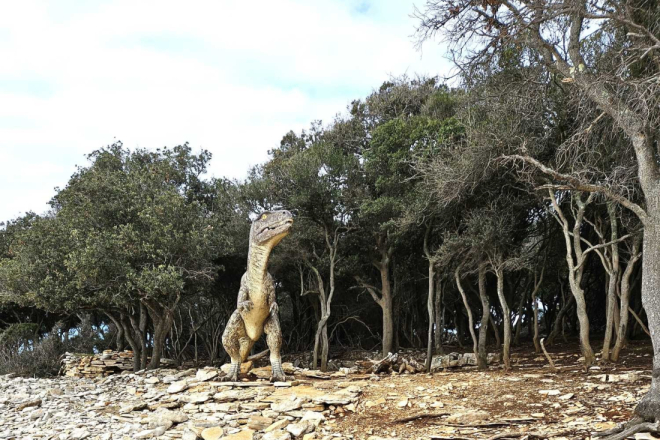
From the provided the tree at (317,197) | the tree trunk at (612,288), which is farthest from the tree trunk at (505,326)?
the tree at (317,197)

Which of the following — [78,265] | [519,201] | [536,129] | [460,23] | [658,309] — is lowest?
[658,309]

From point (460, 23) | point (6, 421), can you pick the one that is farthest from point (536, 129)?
point (6, 421)

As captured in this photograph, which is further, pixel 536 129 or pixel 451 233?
pixel 451 233

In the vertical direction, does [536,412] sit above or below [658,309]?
below

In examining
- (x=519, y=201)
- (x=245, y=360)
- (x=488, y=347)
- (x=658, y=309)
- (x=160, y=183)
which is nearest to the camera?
(x=658, y=309)

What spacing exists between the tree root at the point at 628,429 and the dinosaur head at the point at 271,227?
5.87 m

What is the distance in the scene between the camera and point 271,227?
32.1 feet

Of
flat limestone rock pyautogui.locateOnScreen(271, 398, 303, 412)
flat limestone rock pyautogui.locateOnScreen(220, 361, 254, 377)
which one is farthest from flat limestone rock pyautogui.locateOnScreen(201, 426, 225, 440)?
flat limestone rock pyautogui.locateOnScreen(220, 361, 254, 377)

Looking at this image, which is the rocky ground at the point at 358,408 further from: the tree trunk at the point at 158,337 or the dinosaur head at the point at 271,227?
the tree trunk at the point at 158,337

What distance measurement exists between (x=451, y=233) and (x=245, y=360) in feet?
22.6

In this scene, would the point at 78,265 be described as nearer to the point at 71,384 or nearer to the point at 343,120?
the point at 71,384

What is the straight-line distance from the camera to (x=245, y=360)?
1102 centimetres

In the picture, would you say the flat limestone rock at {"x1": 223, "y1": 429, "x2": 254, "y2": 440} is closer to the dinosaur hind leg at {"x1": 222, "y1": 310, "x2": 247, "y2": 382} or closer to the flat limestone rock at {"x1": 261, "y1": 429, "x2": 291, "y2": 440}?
the flat limestone rock at {"x1": 261, "y1": 429, "x2": 291, "y2": 440}

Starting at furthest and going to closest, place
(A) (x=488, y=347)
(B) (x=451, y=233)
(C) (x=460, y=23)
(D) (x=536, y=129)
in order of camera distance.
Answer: (A) (x=488, y=347), (B) (x=451, y=233), (D) (x=536, y=129), (C) (x=460, y=23)
